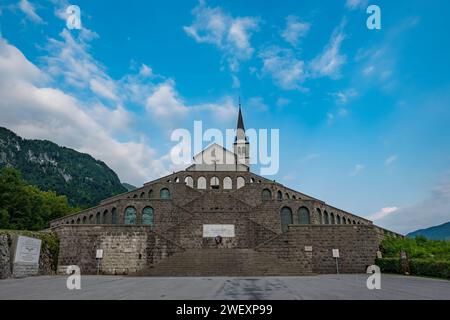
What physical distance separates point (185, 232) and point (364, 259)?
14.4 m

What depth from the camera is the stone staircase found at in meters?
19.8

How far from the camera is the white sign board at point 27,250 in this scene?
18.2 meters

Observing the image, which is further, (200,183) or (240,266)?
(200,183)

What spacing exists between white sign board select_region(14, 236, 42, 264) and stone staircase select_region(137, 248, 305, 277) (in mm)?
6753

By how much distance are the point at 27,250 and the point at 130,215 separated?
1540 cm

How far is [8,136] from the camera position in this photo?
123125 mm

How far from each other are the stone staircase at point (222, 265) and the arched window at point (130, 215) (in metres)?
13.9

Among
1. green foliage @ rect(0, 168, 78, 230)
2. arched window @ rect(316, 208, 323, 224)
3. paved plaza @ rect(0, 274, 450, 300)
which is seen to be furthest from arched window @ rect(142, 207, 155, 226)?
paved plaza @ rect(0, 274, 450, 300)

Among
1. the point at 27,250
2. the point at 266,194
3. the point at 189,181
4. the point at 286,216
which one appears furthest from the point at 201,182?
the point at 27,250

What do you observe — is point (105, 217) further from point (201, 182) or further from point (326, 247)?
point (326, 247)

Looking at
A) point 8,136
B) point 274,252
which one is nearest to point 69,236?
point 274,252

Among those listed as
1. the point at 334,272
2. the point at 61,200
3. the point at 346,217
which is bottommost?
the point at 334,272
